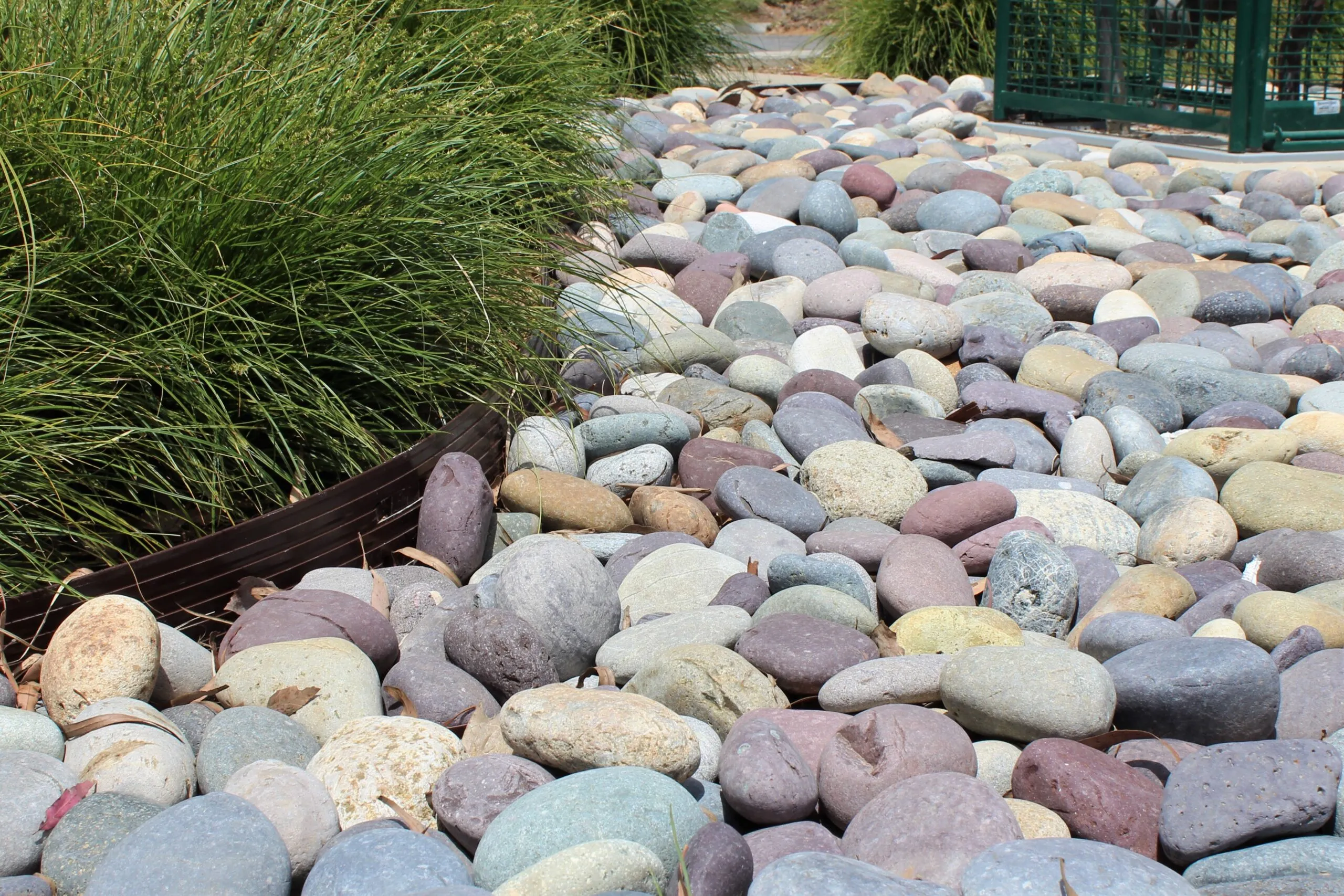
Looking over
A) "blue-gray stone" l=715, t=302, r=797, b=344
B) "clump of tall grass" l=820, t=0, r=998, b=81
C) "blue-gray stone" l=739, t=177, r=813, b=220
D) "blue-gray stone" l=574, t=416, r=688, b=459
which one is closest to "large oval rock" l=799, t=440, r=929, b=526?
"blue-gray stone" l=574, t=416, r=688, b=459

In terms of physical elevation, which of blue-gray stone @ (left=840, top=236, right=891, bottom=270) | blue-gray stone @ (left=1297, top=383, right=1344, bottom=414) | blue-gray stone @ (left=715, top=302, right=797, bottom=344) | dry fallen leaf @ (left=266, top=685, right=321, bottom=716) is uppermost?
blue-gray stone @ (left=840, top=236, right=891, bottom=270)

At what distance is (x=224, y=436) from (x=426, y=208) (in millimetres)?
775

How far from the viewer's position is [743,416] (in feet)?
9.82

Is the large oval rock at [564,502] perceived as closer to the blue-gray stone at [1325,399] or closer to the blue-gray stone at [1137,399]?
the blue-gray stone at [1137,399]

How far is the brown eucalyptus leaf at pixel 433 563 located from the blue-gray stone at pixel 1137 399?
1.66m

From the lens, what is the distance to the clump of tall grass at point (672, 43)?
24.0ft

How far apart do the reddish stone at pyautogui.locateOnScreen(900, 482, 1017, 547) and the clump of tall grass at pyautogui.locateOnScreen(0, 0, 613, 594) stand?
3.16ft

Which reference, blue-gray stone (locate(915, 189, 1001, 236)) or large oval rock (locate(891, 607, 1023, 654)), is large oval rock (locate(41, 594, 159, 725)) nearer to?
large oval rock (locate(891, 607, 1023, 654))

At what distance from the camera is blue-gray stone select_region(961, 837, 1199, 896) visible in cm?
129

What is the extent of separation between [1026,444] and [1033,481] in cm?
20

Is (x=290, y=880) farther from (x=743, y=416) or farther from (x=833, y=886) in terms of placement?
(x=743, y=416)

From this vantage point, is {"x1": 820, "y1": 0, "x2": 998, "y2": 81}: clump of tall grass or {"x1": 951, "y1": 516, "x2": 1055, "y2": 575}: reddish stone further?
{"x1": 820, "y1": 0, "x2": 998, "y2": 81}: clump of tall grass

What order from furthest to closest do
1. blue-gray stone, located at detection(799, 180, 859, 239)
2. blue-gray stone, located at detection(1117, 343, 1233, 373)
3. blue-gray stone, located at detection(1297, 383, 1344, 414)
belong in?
blue-gray stone, located at detection(799, 180, 859, 239) < blue-gray stone, located at detection(1117, 343, 1233, 373) < blue-gray stone, located at detection(1297, 383, 1344, 414)

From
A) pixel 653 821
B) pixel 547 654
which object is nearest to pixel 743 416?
pixel 547 654
